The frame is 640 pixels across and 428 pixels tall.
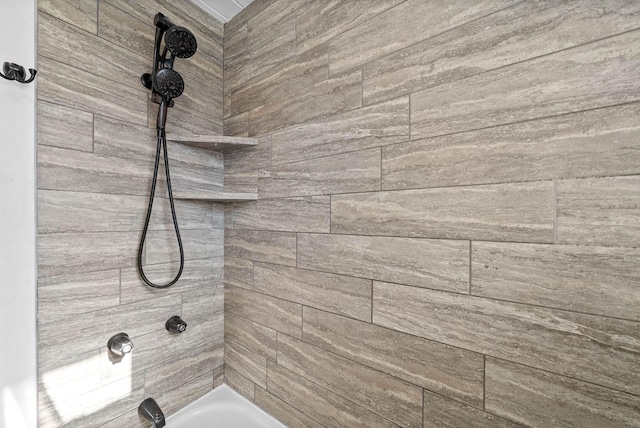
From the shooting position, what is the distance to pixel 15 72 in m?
0.91

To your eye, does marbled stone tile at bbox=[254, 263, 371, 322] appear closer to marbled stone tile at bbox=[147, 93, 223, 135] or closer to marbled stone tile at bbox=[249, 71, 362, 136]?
marbled stone tile at bbox=[249, 71, 362, 136]

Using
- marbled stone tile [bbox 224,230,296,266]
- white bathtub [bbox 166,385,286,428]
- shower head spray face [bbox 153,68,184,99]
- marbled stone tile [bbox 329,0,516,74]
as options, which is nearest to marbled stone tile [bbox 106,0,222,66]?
shower head spray face [bbox 153,68,184,99]

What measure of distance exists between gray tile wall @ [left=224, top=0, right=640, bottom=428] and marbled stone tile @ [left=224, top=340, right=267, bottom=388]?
4 centimetres

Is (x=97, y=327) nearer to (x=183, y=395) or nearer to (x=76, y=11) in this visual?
(x=183, y=395)

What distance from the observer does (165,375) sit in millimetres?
1333

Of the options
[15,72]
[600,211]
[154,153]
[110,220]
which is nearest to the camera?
[600,211]

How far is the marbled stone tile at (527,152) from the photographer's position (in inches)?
25.5

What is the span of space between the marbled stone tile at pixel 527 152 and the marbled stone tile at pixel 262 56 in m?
0.77

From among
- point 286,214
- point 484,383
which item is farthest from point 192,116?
point 484,383

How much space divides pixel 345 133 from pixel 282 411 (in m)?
1.32

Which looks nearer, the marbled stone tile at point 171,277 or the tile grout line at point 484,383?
the tile grout line at point 484,383

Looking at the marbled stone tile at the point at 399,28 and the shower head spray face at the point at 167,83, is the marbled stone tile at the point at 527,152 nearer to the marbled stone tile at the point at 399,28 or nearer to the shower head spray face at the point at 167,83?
the marbled stone tile at the point at 399,28

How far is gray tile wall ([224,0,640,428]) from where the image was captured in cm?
66

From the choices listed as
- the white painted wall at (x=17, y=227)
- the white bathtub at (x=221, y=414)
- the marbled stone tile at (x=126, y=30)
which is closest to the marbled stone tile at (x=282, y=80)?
the marbled stone tile at (x=126, y=30)
